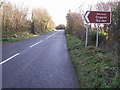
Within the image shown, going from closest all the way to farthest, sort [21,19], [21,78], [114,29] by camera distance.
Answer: [21,78] → [114,29] → [21,19]

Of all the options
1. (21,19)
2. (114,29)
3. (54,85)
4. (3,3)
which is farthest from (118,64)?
(21,19)

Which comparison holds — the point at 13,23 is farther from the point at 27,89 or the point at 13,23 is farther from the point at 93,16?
the point at 27,89

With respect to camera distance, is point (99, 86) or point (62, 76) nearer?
point (99, 86)

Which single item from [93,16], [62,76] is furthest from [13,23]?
[62,76]

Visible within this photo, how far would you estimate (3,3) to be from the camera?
3378 cm

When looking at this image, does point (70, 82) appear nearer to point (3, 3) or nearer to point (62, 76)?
point (62, 76)

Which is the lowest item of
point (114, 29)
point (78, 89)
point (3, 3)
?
point (78, 89)

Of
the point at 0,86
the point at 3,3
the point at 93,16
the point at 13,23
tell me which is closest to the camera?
the point at 0,86

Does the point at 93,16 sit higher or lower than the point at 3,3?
lower

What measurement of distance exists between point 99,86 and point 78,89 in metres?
0.58

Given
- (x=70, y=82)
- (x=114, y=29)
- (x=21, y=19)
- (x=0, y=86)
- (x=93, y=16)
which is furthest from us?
(x=21, y=19)

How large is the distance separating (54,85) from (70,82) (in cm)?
61

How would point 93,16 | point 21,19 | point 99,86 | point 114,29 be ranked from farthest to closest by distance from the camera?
point 21,19
point 93,16
point 114,29
point 99,86

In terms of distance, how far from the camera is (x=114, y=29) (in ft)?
41.7
